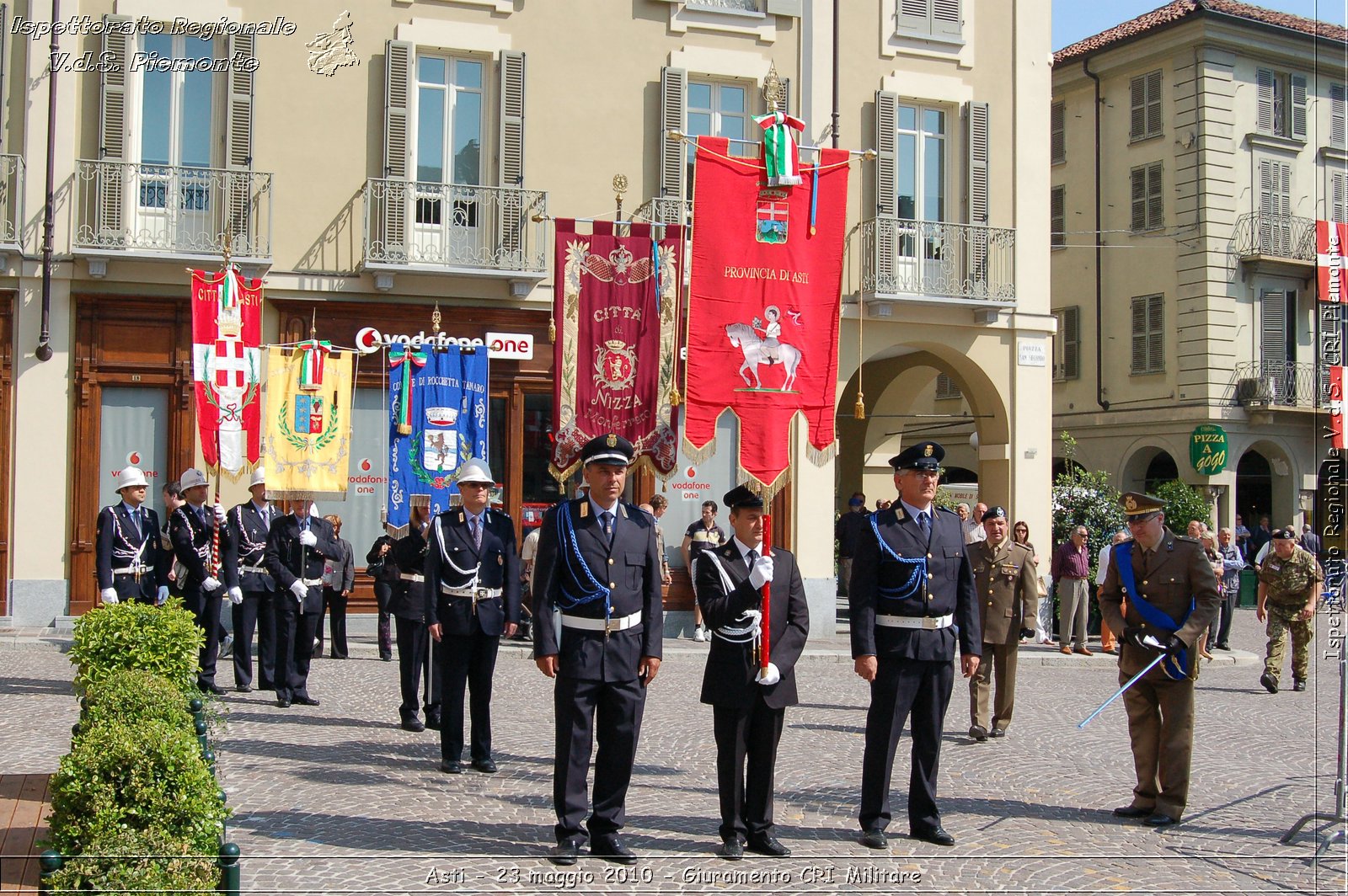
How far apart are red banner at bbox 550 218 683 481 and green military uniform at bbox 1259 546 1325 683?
771cm

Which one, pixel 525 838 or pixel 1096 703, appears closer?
pixel 525 838

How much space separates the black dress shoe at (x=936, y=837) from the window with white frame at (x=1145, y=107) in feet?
96.1

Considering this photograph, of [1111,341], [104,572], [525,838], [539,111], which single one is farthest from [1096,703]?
[1111,341]

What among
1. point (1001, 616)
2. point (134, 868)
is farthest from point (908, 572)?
point (134, 868)

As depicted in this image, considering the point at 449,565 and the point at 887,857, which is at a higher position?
the point at 449,565

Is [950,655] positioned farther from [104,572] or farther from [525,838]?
[104,572]

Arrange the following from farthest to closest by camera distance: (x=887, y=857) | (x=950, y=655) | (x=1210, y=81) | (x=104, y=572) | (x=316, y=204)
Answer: (x=1210, y=81) < (x=316, y=204) < (x=104, y=572) < (x=950, y=655) < (x=887, y=857)

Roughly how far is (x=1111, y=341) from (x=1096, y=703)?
21.7m

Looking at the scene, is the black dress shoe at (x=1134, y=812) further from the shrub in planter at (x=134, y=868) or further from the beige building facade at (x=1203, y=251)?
the beige building facade at (x=1203, y=251)

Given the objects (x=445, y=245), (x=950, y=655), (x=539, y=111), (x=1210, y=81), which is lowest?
(x=950, y=655)

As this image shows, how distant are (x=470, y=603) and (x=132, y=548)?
4.23 meters

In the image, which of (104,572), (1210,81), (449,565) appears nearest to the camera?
(449,565)

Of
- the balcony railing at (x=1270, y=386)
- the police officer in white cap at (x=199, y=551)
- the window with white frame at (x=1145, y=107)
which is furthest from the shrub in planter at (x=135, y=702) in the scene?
the window with white frame at (x=1145, y=107)

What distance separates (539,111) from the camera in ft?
65.6
